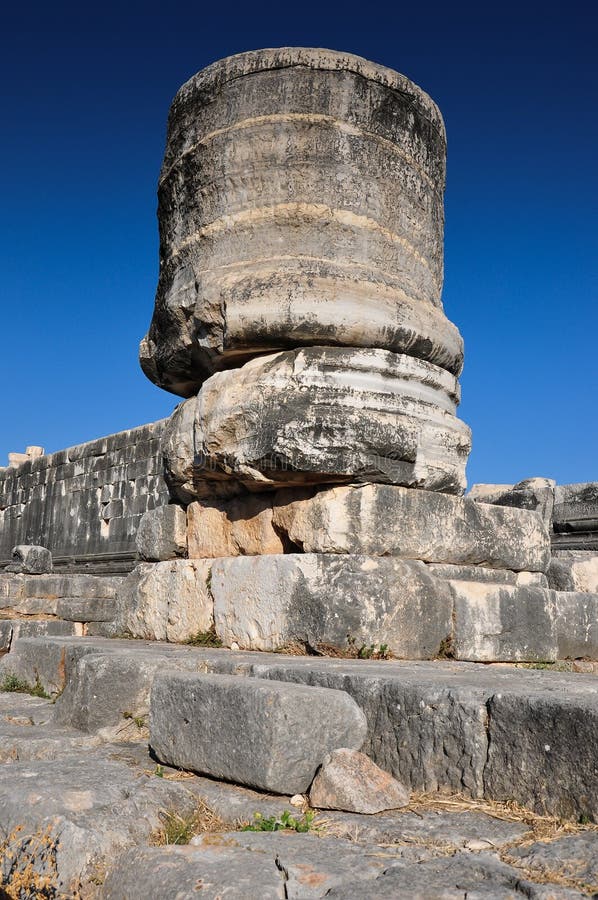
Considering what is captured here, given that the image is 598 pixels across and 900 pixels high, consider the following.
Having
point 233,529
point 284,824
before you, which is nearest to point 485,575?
point 233,529

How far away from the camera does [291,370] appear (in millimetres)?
4668

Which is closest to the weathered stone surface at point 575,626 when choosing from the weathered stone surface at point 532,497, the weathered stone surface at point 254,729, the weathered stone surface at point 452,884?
the weathered stone surface at point 254,729

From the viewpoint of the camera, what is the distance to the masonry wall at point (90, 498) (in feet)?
53.6

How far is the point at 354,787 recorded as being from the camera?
2.33 m

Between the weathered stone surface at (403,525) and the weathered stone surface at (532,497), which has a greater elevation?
the weathered stone surface at (532,497)

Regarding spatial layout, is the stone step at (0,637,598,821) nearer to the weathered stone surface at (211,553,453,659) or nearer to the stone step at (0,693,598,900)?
the stone step at (0,693,598,900)

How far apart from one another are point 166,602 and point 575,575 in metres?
3.14

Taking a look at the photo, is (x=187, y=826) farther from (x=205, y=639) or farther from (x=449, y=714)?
(x=205, y=639)

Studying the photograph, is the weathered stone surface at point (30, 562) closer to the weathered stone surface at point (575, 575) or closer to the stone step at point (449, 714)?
the weathered stone surface at point (575, 575)

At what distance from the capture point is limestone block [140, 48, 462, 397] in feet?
15.8

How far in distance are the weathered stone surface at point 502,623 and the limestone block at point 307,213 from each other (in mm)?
1462

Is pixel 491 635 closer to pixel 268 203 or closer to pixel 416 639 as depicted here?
pixel 416 639

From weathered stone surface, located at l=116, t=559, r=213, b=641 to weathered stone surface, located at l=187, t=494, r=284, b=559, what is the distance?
0.18m

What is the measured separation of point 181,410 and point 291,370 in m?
1.11
